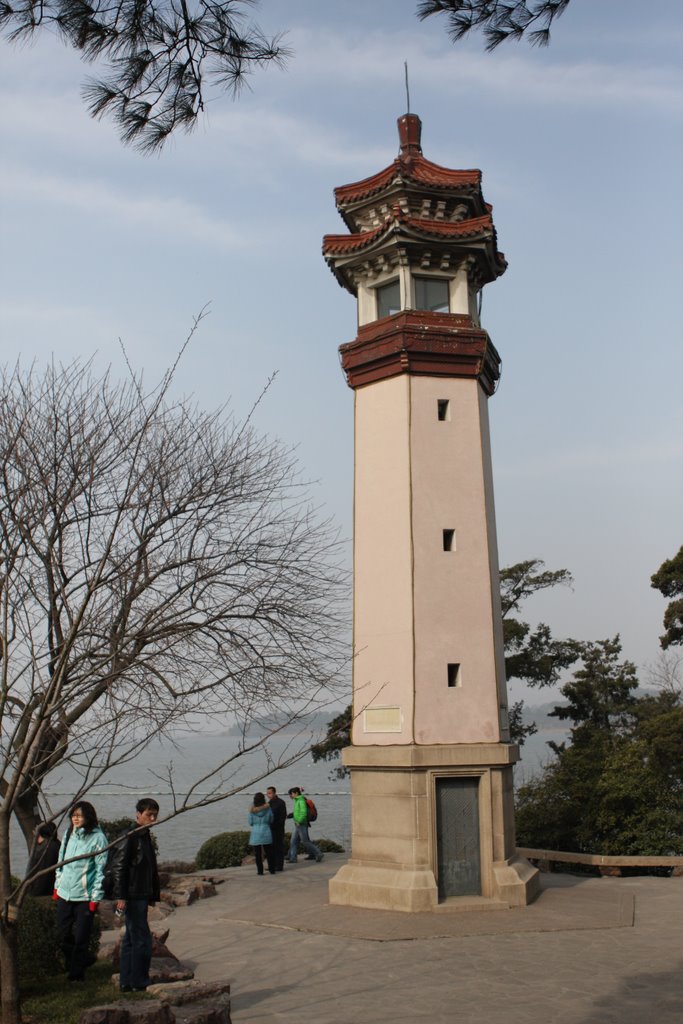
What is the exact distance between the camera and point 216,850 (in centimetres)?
2084

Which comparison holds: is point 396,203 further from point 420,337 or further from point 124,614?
point 124,614

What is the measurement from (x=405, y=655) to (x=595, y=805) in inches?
311

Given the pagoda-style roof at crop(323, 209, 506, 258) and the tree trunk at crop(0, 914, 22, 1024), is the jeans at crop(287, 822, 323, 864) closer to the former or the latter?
the pagoda-style roof at crop(323, 209, 506, 258)

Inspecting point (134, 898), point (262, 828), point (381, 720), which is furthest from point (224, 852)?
point (134, 898)

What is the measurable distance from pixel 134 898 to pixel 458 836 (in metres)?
7.22

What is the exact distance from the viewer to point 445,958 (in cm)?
1145

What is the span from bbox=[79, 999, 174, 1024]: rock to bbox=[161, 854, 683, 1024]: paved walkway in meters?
1.68

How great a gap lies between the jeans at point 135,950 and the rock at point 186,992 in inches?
10.7

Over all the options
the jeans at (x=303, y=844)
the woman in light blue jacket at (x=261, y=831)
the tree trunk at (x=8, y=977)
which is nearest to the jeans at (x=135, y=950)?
the tree trunk at (x=8, y=977)

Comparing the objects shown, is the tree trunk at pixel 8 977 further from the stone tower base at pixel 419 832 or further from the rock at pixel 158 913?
the stone tower base at pixel 419 832

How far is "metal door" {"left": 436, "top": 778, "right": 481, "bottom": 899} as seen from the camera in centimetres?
1486

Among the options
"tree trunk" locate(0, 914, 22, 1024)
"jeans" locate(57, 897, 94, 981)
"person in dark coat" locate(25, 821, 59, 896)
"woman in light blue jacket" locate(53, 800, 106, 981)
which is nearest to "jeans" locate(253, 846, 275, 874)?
"person in dark coat" locate(25, 821, 59, 896)

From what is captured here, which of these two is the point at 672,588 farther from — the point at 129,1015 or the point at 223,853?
the point at 129,1015

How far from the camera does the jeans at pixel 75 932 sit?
9773 millimetres
